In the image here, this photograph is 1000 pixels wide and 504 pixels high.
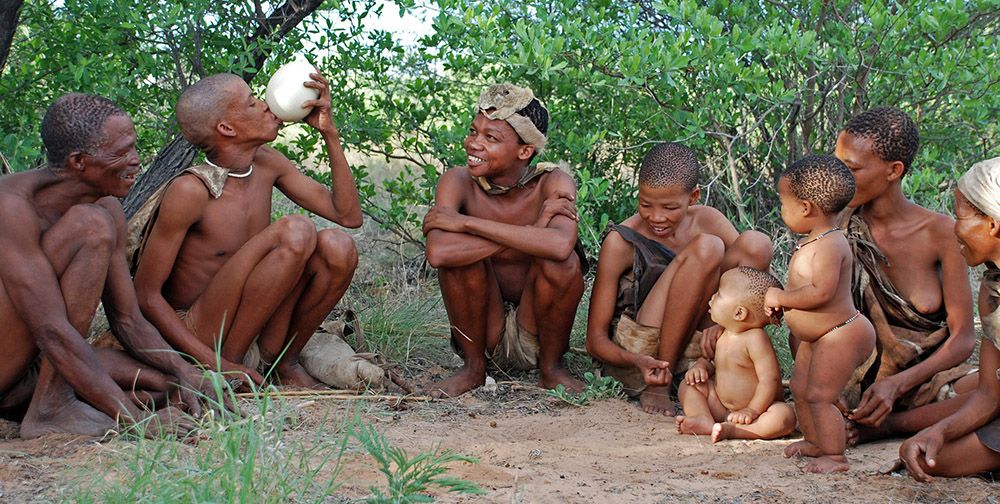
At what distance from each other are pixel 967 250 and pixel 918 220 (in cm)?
88

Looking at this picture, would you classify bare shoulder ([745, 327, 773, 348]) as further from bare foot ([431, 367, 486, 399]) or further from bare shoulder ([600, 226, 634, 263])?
bare foot ([431, 367, 486, 399])

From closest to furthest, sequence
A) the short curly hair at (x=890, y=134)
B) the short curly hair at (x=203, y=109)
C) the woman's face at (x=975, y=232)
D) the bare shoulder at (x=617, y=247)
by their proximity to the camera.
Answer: the woman's face at (x=975, y=232) → the short curly hair at (x=890, y=134) → the short curly hair at (x=203, y=109) → the bare shoulder at (x=617, y=247)

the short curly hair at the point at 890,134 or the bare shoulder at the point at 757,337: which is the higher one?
the short curly hair at the point at 890,134

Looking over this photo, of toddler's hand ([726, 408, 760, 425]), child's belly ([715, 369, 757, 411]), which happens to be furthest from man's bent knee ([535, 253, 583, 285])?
toddler's hand ([726, 408, 760, 425])

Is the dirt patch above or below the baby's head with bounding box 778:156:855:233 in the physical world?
below

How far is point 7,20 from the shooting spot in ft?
14.2

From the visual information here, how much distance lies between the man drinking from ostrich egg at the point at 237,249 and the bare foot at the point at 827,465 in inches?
75.0

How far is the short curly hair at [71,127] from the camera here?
135 inches

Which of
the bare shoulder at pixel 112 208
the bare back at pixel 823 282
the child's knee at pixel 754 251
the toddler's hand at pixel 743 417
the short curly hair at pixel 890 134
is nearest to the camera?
the bare back at pixel 823 282

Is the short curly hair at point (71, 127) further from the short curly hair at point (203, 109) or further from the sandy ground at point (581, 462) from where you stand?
the sandy ground at point (581, 462)

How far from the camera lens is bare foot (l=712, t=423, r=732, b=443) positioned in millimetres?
3699

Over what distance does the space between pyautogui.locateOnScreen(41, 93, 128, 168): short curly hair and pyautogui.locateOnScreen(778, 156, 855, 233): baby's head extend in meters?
2.24

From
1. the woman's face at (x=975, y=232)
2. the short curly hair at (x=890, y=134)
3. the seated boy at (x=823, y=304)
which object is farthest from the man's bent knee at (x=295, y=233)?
the woman's face at (x=975, y=232)

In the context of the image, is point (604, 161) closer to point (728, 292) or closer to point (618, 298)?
point (618, 298)
